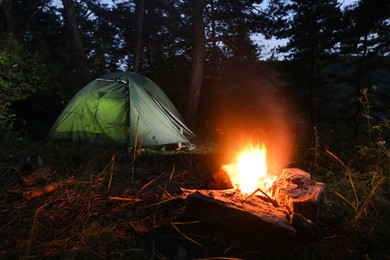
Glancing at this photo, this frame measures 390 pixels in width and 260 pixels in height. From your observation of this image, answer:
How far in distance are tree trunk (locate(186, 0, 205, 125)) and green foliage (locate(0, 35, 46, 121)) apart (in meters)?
5.55

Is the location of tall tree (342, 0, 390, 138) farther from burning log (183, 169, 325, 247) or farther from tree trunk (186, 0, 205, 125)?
burning log (183, 169, 325, 247)

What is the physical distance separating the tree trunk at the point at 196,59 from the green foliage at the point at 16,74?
555cm

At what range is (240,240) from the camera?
6.81ft

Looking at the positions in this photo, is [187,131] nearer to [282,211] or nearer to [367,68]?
[282,211]

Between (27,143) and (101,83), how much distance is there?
2441 mm

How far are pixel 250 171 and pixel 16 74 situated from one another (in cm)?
874

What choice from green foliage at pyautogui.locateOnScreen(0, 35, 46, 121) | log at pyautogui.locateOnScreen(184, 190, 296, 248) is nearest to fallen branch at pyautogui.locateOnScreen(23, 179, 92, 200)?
log at pyautogui.locateOnScreen(184, 190, 296, 248)

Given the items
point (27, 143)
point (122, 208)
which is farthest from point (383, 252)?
point (27, 143)

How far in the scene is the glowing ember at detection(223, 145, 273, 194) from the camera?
301 centimetres

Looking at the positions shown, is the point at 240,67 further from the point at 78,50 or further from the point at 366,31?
the point at 78,50

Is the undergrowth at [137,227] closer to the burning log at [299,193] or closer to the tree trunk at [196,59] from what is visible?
the burning log at [299,193]

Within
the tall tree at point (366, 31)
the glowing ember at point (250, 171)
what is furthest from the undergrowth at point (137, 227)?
the tall tree at point (366, 31)

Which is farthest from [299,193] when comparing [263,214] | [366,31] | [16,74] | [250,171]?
[366,31]

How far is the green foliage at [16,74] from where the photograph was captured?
8227 millimetres
